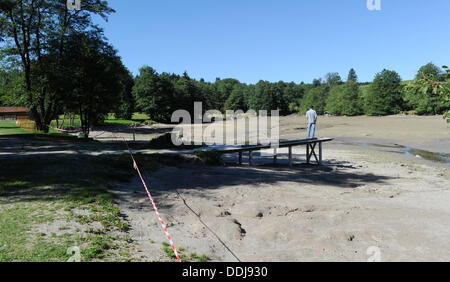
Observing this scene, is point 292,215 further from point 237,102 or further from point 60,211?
point 237,102

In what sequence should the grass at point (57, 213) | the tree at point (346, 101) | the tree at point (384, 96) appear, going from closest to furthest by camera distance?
1. the grass at point (57, 213)
2. the tree at point (384, 96)
3. the tree at point (346, 101)

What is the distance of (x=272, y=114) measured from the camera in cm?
12106

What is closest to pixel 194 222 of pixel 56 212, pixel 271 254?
pixel 271 254

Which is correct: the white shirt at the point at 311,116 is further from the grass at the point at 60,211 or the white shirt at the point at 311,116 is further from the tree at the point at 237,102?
the tree at the point at 237,102

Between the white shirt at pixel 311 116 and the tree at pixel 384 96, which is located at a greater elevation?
the tree at pixel 384 96

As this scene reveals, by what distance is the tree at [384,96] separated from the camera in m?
82.9
